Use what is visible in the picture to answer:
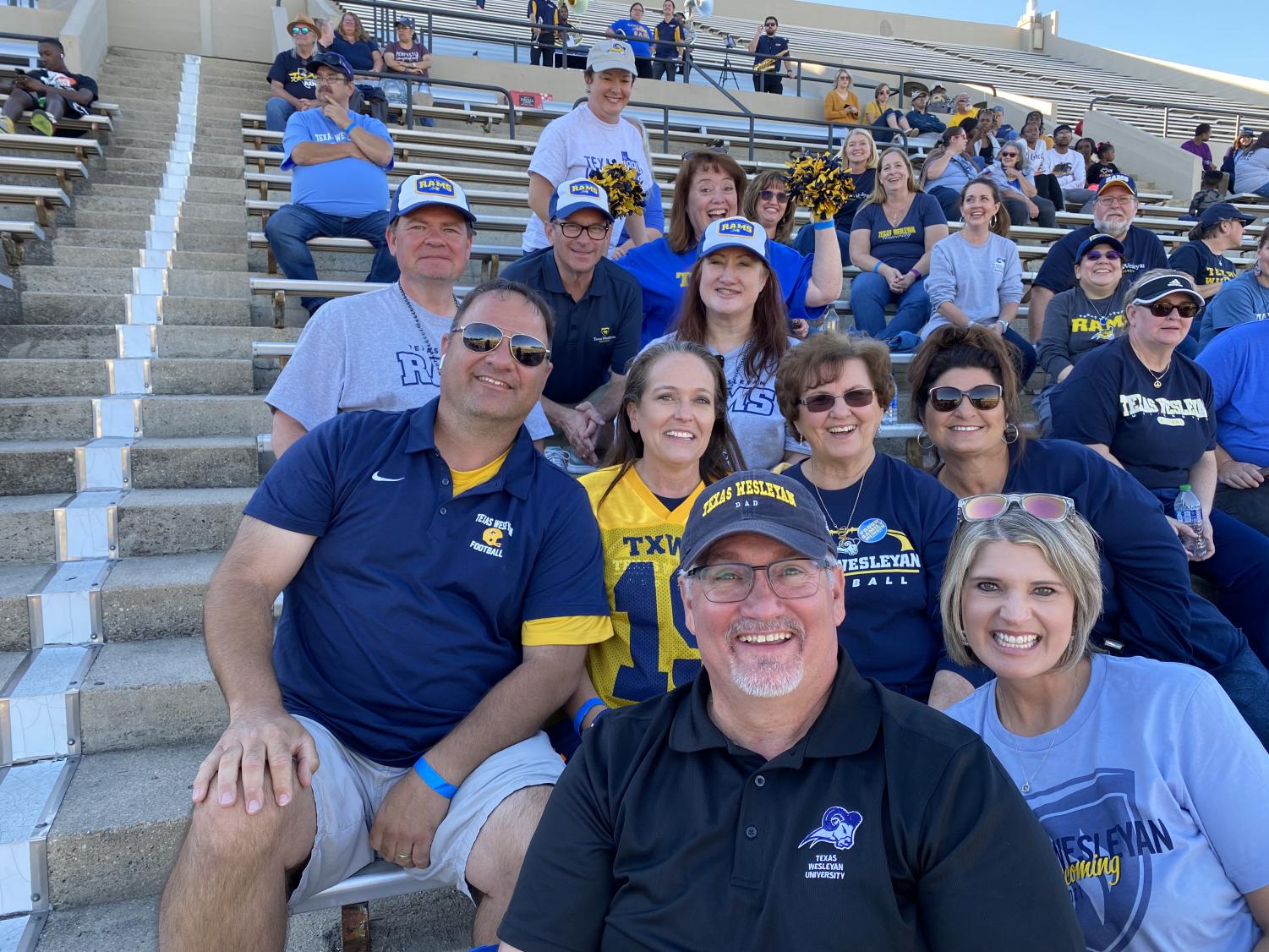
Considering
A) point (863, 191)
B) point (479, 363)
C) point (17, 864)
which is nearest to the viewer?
point (17, 864)

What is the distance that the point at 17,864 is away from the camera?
78.2 inches

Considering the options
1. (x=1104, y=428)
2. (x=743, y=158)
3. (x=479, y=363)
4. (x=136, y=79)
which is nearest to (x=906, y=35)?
(x=743, y=158)

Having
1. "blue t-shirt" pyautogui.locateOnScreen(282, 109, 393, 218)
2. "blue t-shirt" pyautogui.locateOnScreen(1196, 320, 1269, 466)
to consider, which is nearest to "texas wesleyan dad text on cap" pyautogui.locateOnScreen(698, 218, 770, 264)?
"blue t-shirt" pyautogui.locateOnScreen(1196, 320, 1269, 466)

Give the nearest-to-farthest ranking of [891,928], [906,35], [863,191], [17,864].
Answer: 1. [891,928]
2. [17,864]
3. [863,191]
4. [906,35]

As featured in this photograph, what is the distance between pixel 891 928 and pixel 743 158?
10579 millimetres

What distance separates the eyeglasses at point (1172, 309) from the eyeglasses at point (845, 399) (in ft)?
4.95

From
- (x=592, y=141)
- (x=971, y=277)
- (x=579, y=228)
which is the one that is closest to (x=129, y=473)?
(x=579, y=228)

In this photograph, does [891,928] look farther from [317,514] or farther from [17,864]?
[17,864]

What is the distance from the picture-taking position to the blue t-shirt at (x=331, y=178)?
513 centimetres

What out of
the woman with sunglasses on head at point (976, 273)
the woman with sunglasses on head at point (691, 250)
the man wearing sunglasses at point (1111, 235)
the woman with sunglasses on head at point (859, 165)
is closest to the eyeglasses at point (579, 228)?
the woman with sunglasses on head at point (691, 250)

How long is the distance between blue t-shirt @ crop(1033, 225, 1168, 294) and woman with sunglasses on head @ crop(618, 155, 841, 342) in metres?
2.15

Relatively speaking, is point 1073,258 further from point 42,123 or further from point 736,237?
point 42,123

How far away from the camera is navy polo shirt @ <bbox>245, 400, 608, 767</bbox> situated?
6.47 feet

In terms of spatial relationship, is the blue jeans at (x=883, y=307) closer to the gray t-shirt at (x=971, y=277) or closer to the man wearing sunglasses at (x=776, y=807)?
the gray t-shirt at (x=971, y=277)
